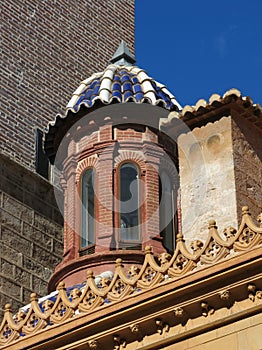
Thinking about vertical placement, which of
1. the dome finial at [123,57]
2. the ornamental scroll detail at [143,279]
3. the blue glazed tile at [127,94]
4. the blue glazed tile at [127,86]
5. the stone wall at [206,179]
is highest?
the dome finial at [123,57]

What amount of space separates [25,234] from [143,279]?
7152 millimetres

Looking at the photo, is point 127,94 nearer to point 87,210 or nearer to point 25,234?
point 87,210

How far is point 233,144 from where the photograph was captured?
53.3ft

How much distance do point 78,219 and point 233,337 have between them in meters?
7.34

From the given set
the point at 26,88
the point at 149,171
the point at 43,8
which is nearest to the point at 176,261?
the point at 149,171

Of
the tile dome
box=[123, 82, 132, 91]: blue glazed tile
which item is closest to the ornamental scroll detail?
the tile dome

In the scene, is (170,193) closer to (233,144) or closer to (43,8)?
(233,144)

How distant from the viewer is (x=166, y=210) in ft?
65.3

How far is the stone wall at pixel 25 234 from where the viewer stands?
20.1 m

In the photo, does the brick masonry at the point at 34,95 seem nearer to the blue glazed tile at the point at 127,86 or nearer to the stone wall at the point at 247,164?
the blue glazed tile at the point at 127,86

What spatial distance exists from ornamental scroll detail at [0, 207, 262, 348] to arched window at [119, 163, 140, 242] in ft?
12.8

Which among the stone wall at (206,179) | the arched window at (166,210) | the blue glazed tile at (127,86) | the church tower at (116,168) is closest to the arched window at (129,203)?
the church tower at (116,168)

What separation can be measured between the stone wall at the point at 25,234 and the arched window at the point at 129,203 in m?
2.27

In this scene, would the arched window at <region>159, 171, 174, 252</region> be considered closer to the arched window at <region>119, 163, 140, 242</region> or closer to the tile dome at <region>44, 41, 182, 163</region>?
the arched window at <region>119, 163, 140, 242</region>
